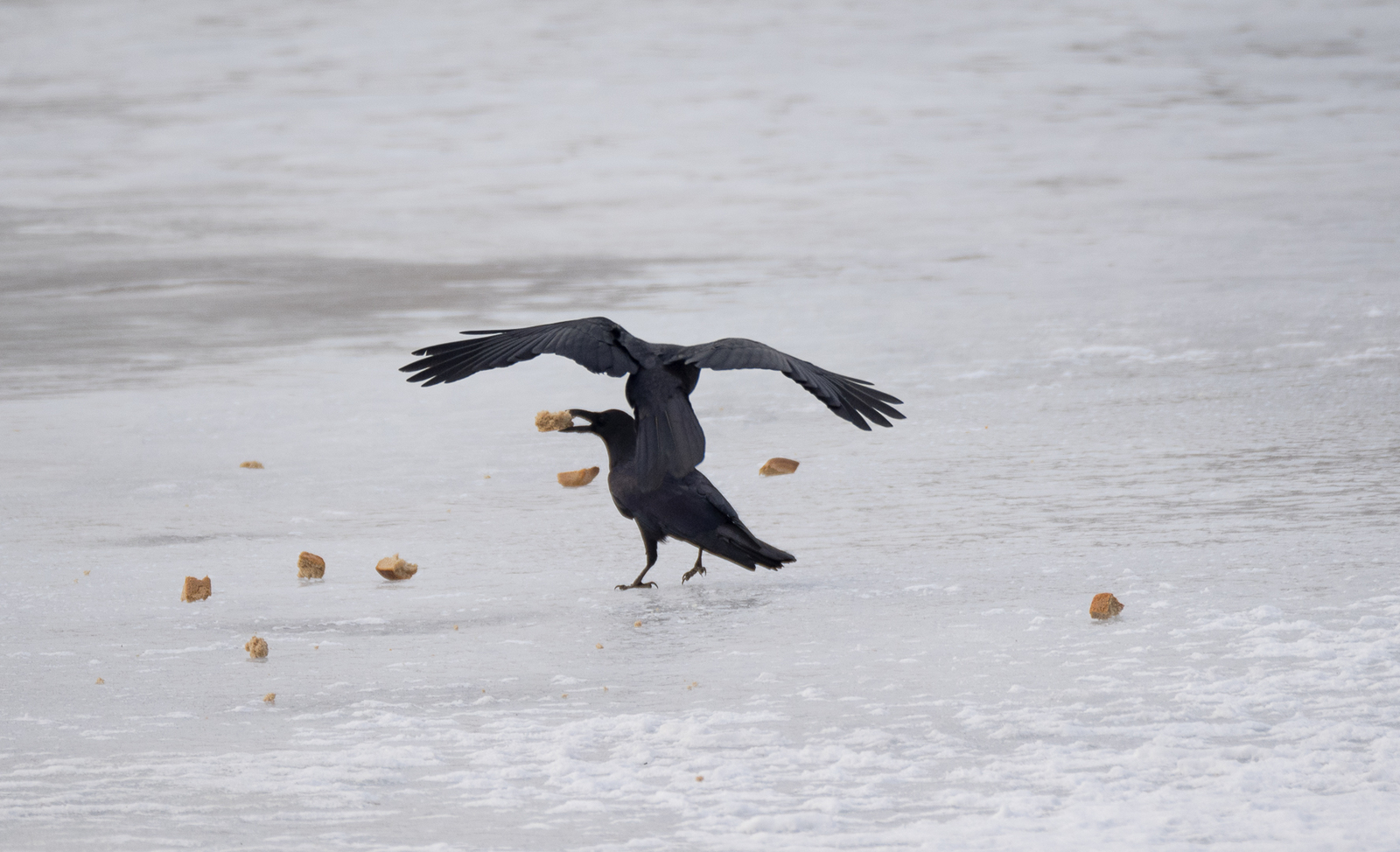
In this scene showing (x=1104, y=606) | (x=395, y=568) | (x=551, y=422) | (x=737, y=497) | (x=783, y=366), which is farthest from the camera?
(x=551, y=422)

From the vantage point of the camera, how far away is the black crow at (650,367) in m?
3.77

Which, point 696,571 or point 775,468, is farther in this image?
point 775,468

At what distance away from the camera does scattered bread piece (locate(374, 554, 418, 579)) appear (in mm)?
4078

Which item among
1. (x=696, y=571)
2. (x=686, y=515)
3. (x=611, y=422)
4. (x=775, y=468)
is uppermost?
(x=611, y=422)

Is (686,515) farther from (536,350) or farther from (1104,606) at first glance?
(1104,606)

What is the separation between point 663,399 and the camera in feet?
12.6

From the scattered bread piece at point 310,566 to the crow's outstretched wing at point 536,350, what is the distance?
22.7 inches

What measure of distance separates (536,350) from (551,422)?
164 cm

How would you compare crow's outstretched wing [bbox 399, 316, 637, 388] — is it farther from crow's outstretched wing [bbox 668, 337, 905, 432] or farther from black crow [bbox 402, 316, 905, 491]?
crow's outstretched wing [bbox 668, 337, 905, 432]

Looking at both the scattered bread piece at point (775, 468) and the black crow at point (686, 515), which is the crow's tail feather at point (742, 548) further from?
the scattered bread piece at point (775, 468)

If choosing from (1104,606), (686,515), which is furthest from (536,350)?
(1104,606)

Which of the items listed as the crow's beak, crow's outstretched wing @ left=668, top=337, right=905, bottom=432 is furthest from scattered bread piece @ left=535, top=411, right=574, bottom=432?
→ crow's outstretched wing @ left=668, top=337, right=905, bottom=432

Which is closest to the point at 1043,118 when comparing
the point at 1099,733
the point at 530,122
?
the point at 530,122

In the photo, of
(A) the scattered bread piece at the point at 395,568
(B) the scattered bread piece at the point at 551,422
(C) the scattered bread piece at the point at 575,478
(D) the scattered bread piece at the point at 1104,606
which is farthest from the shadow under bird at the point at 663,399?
(B) the scattered bread piece at the point at 551,422
